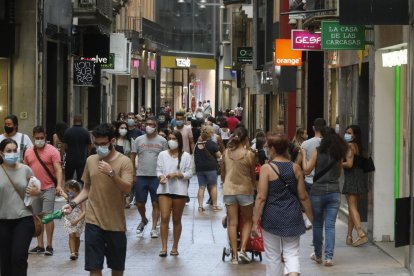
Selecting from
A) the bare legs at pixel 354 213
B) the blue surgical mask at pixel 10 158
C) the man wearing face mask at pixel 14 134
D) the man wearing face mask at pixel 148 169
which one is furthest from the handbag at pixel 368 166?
the blue surgical mask at pixel 10 158

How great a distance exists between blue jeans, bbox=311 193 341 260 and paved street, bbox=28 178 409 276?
0.31 meters

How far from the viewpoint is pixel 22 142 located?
16031 millimetres

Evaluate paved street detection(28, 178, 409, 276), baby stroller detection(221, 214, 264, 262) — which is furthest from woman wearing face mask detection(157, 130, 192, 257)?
→ baby stroller detection(221, 214, 264, 262)

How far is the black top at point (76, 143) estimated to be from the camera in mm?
20812

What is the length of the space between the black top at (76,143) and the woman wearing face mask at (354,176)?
6676 millimetres

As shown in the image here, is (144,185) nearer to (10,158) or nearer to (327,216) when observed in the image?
(327,216)

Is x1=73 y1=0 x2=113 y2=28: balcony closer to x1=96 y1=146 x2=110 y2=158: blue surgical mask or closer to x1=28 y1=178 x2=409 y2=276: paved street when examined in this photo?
x1=28 y1=178 x2=409 y2=276: paved street

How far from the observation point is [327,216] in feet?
46.7

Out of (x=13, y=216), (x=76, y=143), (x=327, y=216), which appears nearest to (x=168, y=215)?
(x=327, y=216)

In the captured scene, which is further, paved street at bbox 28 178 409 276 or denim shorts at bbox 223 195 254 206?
denim shorts at bbox 223 195 254 206

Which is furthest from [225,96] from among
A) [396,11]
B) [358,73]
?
[396,11]

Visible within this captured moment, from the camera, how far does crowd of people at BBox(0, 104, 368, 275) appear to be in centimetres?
1073

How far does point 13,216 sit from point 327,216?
16.4ft

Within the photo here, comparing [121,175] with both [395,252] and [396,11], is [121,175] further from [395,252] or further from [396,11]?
[395,252]
